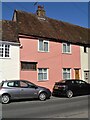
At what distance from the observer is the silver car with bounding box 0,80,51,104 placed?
16406 millimetres

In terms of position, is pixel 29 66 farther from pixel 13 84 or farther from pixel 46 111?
pixel 46 111

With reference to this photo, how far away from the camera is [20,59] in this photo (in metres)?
22.3

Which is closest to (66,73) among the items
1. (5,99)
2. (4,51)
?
(4,51)

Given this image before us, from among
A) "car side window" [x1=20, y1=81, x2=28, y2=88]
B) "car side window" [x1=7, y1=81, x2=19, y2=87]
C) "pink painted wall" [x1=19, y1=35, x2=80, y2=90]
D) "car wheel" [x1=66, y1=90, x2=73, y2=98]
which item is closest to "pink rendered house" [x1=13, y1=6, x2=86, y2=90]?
"pink painted wall" [x1=19, y1=35, x2=80, y2=90]

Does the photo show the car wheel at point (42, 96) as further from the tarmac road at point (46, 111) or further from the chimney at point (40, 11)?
the chimney at point (40, 11)

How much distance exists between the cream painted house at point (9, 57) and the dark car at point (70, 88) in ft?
12.3

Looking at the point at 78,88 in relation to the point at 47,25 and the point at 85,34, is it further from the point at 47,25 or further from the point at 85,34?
the point at 85,34

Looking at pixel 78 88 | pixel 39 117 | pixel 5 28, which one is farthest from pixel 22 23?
pixel 39 117

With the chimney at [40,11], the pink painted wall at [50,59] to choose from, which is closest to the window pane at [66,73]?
the pink painted wall at [50,59]

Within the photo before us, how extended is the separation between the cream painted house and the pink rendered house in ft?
1.79

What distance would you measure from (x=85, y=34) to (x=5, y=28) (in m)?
12.3

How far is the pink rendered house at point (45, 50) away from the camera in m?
23.1

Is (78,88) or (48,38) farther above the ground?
(48,38)

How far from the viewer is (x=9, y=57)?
2170cm
